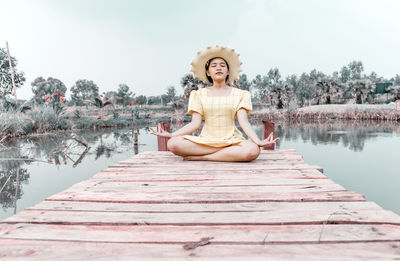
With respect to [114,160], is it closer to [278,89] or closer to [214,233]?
[214,233]

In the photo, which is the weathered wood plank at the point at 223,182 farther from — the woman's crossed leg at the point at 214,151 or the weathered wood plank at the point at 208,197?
the woman's crossed leg at the point at 214,151

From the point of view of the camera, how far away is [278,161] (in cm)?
305

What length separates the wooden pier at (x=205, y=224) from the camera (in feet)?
3.41

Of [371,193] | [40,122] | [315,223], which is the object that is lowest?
[371,193]

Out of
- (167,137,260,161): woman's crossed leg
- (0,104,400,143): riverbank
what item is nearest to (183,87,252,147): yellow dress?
(167,137,260,161): woman's crossed leg

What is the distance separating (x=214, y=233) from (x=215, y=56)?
2.56 metres

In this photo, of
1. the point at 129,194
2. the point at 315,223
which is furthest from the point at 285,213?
the point at 129,194

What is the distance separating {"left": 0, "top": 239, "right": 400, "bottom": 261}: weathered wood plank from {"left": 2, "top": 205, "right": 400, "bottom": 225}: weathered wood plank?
21 centimetres

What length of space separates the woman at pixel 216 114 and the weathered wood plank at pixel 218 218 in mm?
1556

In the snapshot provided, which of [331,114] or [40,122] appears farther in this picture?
[331,114]

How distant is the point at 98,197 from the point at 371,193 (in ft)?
12.6

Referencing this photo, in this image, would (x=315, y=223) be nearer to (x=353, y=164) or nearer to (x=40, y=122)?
(x=353, y=164)

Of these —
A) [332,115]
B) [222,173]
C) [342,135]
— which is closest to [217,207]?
[222,173]

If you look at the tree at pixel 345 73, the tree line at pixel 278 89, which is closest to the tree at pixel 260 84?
the tree line at pixel 278 89
